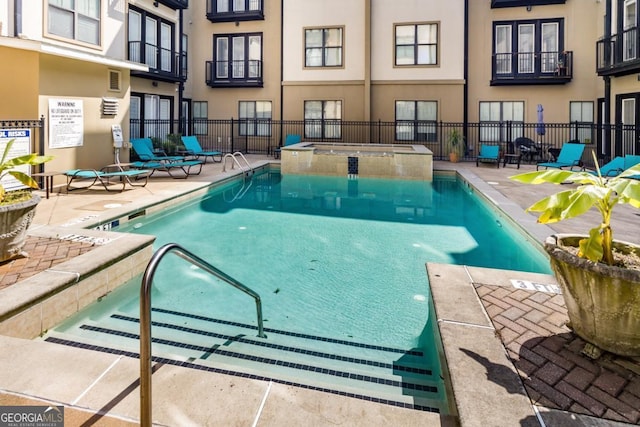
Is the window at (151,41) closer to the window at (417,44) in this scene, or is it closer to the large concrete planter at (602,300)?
the window at (417,44)

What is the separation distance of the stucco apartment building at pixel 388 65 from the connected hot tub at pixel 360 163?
5.76 metres

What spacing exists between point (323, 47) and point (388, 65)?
331cm

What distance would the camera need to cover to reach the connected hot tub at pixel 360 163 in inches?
545

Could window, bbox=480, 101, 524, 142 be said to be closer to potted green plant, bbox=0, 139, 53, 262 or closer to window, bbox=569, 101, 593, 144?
window, bbox=569, 101, 593, 144

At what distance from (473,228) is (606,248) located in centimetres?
546

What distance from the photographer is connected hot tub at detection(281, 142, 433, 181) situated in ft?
→ 45.4

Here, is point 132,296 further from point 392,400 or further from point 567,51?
point 567,51

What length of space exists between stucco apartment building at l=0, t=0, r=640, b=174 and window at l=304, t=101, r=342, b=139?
0.05 metres

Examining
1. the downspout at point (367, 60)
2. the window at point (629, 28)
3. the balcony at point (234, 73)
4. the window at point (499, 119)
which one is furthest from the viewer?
the balcony at point (234, 73)

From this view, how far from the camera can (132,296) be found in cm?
477

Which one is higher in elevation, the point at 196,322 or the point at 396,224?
the point at 396,224

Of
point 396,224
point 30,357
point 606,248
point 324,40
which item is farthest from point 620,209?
point 324,40

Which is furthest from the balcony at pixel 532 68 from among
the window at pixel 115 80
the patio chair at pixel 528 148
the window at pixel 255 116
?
the window at pixel 115 80

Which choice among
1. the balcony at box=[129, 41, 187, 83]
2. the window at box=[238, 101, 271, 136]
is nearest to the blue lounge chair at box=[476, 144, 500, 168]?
the window at box=[238, 101, 271, 136]
